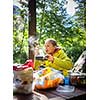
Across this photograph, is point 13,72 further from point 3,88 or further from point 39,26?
point 39,26

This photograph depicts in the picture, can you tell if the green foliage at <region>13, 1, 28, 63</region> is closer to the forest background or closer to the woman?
the forest background

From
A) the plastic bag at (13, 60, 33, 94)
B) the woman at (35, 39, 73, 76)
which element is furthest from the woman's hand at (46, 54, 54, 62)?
the plastic bag at (13, 60, 33, 94)

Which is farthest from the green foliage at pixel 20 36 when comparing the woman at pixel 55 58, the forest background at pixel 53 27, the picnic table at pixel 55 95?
the picnic table at pixel 55 95

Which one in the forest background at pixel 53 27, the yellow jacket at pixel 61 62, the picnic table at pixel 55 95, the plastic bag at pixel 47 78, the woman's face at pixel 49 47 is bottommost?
the picnic table at pixel 55 95

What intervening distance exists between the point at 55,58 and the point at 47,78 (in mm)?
128

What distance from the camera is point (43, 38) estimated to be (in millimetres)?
1399

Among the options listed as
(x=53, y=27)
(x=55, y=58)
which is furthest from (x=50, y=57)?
(x=53, y=27)

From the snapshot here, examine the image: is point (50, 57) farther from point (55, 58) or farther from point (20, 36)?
point (20, 36)

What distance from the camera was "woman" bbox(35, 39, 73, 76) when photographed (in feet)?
4.49

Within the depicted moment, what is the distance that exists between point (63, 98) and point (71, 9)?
0.52 meters

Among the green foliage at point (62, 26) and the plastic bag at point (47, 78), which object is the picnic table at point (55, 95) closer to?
the plastic bag at point (47, 78)

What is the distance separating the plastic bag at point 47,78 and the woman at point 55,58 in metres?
0.03

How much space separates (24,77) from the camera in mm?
1388

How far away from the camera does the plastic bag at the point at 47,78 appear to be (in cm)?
137
